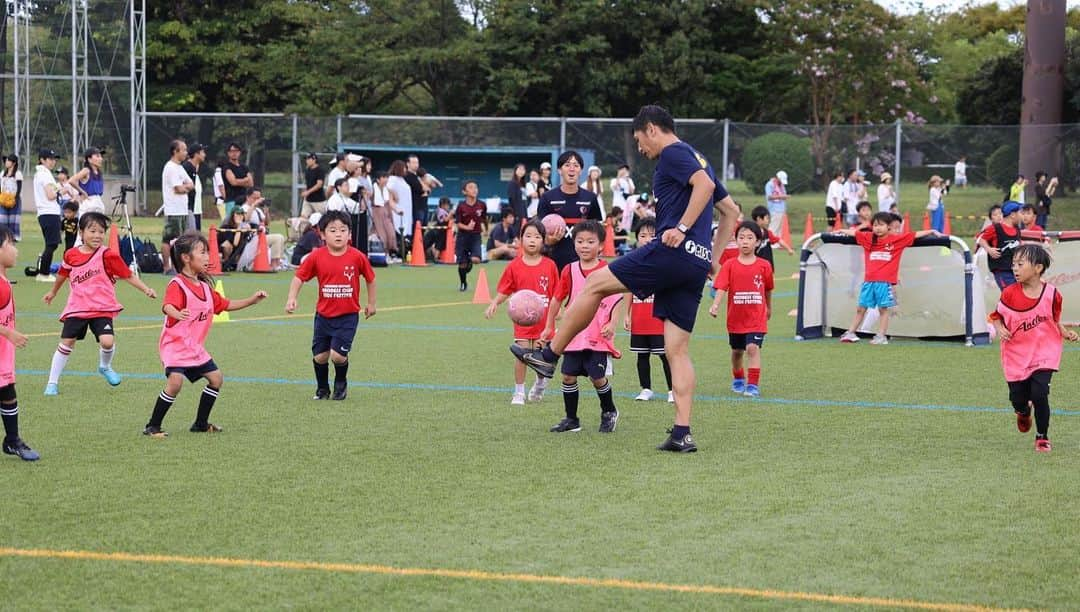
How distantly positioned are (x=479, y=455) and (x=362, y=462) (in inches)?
27.9

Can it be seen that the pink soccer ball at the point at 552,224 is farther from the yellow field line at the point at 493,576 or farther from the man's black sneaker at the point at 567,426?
the yellow field line at the point at 493,576

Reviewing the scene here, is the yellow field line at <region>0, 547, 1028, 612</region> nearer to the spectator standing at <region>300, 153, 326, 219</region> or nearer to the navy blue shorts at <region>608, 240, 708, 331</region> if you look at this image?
the navy blue shorts at <region>608, 240, 708, 331</region>

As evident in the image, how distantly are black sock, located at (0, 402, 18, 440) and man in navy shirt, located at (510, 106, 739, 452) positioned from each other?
323 cm

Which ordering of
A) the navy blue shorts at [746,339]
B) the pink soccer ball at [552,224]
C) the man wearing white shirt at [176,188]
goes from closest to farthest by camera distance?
the navy blue shorts at [746,339] → the pink soccer ball at [552,224] → the man wearing white shirt at [176,188]

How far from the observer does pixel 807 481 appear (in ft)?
25.8

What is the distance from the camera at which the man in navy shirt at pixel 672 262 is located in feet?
28.0

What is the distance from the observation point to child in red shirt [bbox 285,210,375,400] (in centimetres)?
1098

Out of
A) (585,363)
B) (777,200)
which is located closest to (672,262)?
(585,363)

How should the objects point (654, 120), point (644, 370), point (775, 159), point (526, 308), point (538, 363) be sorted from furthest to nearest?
point (775, 159), point (644, 370), point (526, 308), point (538, 363), point (654, 120)

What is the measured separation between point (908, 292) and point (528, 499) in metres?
9.48

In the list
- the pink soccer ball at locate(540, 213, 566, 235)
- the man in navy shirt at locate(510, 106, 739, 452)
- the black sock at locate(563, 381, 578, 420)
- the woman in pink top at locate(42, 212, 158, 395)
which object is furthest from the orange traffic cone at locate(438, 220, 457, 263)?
the man in navy shirt at locate(510, 106, 739, 452)

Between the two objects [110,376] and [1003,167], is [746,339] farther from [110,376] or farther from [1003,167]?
[1003,167]

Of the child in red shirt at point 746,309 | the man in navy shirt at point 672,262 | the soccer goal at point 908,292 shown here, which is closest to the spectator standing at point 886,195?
the soccer goal at point 908,292

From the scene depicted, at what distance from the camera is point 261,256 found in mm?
24250
